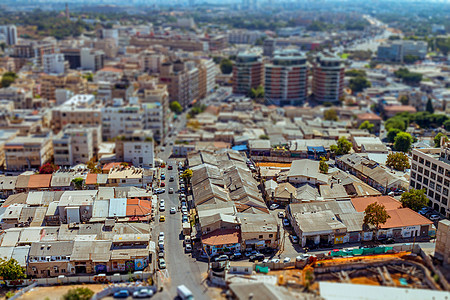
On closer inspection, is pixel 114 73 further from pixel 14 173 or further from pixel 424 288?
pixel 424 288

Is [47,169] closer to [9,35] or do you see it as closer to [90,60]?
[90,60]

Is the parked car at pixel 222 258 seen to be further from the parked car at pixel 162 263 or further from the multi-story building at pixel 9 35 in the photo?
the multi-story building at pixel 9 35

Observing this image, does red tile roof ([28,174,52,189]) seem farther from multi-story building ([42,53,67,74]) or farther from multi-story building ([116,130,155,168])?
multi-story building ([42,53,67,74])

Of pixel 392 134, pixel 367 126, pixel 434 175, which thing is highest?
pixel 434 175

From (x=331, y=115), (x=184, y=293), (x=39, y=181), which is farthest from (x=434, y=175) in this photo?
(x=39, y=181)

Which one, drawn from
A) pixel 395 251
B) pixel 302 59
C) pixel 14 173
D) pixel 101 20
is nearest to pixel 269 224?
pixel 395 251

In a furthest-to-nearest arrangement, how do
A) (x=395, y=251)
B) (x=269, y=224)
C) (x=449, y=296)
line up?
(x=269, y=224) → (x=395, y=251) → (x=449, y=296)

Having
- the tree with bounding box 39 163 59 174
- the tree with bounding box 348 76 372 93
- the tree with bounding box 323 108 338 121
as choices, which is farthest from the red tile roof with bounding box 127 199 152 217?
the tree with bounding box 348 76 372 93
